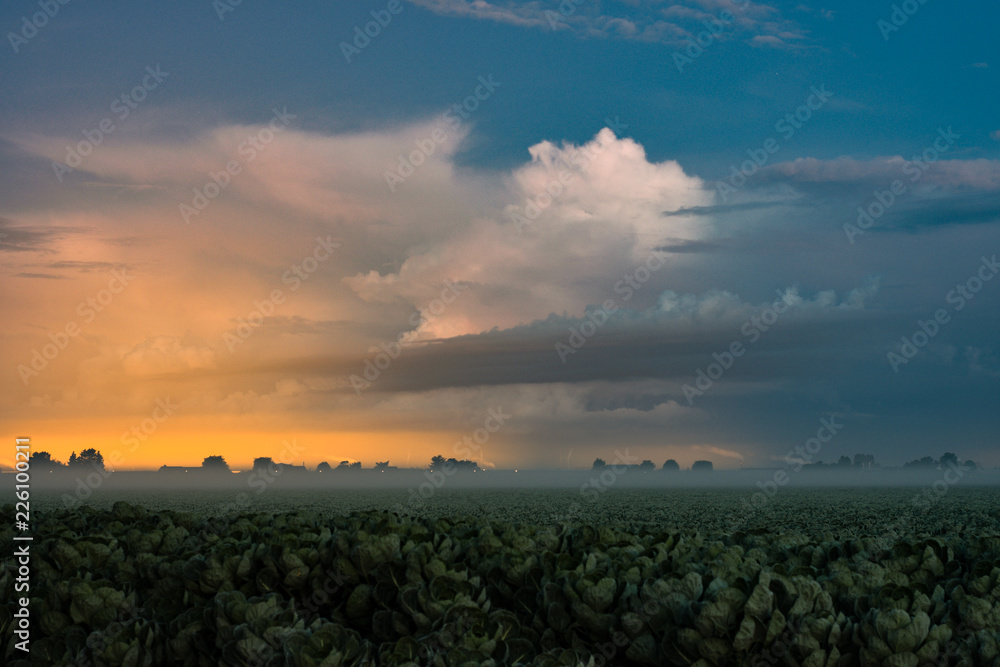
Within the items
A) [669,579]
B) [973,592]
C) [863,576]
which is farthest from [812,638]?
[973,592]

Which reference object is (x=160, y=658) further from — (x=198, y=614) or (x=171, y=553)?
(x=171, y=553)

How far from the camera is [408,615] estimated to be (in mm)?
6566

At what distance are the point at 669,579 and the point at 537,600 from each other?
1.18 meters

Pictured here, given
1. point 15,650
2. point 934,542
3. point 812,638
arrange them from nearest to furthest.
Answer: point 812,638 < point 15,650 < point 934,542

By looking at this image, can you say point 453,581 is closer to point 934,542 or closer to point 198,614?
point 198,614

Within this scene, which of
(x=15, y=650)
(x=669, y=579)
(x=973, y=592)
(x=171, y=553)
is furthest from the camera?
(x=171, y=553)

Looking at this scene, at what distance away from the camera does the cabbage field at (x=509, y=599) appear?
5.73m

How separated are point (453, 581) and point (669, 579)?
5.94ft

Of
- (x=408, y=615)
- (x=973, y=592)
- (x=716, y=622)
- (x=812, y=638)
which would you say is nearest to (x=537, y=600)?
(x=408, y=615)

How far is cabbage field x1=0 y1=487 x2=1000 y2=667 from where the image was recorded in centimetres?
573

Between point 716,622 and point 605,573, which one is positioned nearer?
point 716,622

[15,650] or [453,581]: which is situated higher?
[453,581]

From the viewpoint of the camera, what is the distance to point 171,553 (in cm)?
954

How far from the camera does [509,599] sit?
23.6 ft
